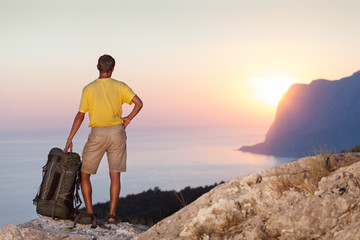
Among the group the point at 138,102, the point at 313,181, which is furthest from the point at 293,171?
the point at 138,102

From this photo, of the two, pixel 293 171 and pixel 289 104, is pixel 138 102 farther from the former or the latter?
pixel 289 104

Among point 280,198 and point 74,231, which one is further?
point 74,231

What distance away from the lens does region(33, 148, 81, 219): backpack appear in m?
8.05

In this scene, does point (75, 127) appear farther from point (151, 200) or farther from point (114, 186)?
point (151, 200)

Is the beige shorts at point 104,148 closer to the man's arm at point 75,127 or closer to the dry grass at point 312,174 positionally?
the man's arm at point 75,127

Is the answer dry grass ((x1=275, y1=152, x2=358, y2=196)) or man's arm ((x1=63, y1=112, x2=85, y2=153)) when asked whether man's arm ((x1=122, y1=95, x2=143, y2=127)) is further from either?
dry grass ((x1=275, y1=152, x2=358, y2=196))

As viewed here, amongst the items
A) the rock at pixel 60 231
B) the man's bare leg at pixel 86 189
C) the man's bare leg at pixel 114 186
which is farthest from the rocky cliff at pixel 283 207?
the man's bare leg at pixel 86 189

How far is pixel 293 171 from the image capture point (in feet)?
21.2

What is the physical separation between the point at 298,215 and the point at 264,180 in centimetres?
98

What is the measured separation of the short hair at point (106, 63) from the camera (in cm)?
800

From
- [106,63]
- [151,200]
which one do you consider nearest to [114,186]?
[106,63]

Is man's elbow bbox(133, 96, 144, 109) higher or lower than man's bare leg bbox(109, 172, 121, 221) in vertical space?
higher

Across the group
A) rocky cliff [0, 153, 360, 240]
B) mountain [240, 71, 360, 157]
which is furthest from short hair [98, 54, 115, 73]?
mountain [240, 71, 360, 157]

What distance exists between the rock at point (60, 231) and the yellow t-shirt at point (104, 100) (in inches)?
78.2
